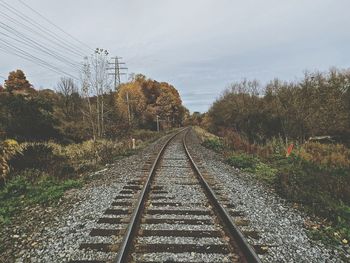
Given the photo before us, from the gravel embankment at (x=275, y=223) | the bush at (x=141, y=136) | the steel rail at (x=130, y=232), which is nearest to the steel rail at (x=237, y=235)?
the gravel embankment at (x=275, y=223)

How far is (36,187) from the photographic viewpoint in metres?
7.84

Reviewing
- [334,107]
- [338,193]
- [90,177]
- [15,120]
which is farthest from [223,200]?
[334,107]

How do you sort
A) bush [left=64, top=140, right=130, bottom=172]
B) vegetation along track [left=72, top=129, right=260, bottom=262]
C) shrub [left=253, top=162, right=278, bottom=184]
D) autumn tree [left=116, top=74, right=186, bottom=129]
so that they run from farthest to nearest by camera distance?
autumn tree [left=116, top=74, right=186, bottom=129]
bush [left=64, top=140, right=130, bottom=172]
shrub [left=253, top=162, right=278, bottom=184]
vegetation along track [left=72, top=129, right=260, bottom=262]

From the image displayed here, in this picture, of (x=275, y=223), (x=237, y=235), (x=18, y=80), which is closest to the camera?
(x=237, y=235)

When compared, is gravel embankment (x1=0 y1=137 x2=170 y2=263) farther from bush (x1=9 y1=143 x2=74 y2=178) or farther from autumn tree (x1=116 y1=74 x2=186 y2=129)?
autumn tree (x1=116 y1=74 x2=186 y2=129)

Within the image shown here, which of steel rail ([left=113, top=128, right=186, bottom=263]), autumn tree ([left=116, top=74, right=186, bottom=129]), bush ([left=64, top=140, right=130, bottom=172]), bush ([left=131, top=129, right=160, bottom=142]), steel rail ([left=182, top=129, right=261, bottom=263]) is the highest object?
autumn tree ([left=116, top=74, right=186, bottom=129])

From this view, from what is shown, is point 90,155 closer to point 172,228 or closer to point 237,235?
point 172,228

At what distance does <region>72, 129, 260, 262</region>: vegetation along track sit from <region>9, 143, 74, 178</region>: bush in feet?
10.8

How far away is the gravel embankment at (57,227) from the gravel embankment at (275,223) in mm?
3031

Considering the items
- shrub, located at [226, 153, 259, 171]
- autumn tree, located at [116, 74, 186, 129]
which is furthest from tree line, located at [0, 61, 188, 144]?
shrub, located at [226, 153, 259, 171]

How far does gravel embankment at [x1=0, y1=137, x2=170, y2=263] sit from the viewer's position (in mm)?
4258

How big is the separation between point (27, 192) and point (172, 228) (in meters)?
4.85

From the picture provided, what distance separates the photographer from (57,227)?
5.22 meters

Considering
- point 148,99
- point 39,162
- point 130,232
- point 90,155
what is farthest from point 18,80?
point 130,232
